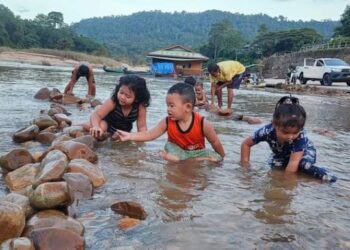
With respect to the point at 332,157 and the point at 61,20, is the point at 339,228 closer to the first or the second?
the point at 332,157

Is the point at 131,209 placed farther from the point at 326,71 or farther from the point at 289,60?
the point at 289,60

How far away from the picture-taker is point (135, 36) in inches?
5561

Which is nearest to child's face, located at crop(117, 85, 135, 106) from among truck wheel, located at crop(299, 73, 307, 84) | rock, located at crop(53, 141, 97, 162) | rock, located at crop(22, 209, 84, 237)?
rock, located at crop(53, 141, 97, 162)

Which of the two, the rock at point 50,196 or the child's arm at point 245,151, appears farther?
the child's arm at point 245,151

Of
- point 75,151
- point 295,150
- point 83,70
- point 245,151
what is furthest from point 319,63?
point 75,151

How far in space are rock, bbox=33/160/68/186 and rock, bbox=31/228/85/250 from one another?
2.45 ft

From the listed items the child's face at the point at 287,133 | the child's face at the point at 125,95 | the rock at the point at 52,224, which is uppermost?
the child's face at the point at 125,95

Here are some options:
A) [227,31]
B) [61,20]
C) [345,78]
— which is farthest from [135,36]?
[345,78]

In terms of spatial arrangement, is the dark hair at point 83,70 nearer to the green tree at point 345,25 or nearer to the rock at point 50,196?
the rock at point 50,196

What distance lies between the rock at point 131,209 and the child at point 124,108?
2.24 m

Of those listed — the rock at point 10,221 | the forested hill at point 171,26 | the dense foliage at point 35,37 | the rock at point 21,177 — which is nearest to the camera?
the rock at point 10,221

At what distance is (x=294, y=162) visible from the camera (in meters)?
3.81

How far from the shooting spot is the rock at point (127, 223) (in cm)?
229

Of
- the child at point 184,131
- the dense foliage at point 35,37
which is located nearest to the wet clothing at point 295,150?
the child at point 184,131
